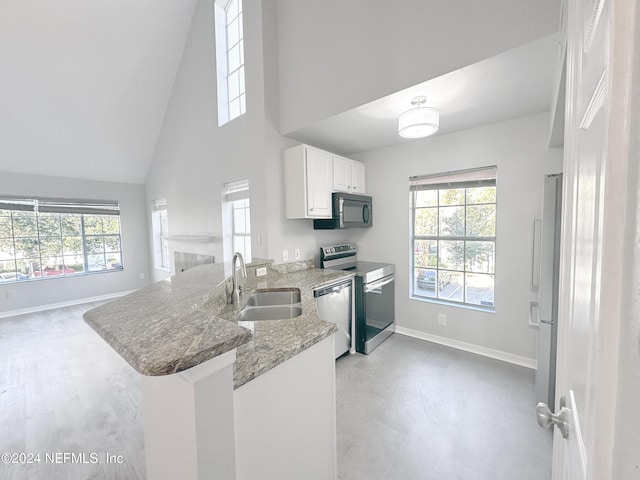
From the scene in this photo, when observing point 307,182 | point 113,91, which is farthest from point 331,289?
point 113,91

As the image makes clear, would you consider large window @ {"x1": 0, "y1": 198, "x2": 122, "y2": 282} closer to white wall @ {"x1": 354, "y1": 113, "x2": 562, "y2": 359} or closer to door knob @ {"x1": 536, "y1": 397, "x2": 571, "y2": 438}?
white wall @ {"x1": 354, "y1": 113, "x2": 562, "y2": 359}

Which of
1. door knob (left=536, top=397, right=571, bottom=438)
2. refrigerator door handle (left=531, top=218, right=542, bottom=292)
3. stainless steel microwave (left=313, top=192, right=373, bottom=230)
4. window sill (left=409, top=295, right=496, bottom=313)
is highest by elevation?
stainless steel microwave (left=313, top=192, right=373, bottom=230)

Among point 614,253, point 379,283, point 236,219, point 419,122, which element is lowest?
point 379,283

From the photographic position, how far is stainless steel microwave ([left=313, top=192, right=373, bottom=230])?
312 centimetres

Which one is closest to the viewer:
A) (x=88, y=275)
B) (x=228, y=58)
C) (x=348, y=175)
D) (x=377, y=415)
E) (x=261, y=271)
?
(x=377, y=415)

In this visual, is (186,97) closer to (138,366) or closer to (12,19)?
(12,19)

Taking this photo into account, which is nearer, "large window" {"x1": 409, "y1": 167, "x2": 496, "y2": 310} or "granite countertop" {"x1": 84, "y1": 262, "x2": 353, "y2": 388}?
"granite countertop" {"x1": 84, "y1": 262, "x2": 353, "y2": 388}

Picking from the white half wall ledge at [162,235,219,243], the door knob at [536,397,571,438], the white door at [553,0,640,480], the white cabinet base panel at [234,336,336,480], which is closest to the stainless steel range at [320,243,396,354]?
the white cabinet base panel at [234,336,336,480]

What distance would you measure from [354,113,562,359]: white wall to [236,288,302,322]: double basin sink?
1.80 metres

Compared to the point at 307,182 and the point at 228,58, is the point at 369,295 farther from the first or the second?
the point at 228,58

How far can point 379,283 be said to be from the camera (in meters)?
3.15

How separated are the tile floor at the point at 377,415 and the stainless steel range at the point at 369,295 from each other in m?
0.19

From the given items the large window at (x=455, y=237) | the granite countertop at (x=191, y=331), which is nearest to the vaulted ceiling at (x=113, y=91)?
the large window at (x=455, y=237)

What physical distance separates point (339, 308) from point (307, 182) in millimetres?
1375
